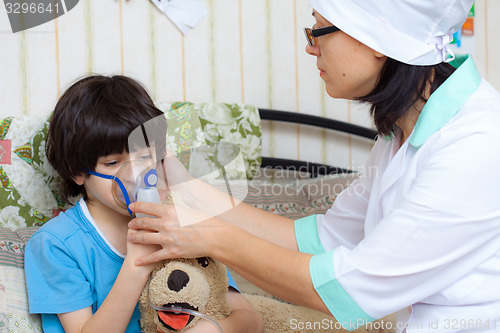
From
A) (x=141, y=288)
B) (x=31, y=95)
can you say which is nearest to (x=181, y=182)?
(x=141, y=288)

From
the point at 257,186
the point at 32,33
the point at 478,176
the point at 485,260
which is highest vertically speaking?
the point at 32,33

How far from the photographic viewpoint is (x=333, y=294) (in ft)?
2.91

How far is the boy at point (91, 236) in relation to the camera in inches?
42.7

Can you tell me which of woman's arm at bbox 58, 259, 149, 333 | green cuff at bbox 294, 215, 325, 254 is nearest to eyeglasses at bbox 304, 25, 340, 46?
green cuff at bbox 294, 215, 325, 254

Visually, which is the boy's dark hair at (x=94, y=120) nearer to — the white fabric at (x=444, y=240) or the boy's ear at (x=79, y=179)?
the boy's ear at (x=79, y=179)

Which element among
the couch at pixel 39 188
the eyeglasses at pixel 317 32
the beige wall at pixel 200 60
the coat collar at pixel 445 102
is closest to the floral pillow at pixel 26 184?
the couch at pixel 39 188

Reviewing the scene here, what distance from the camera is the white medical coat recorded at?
85 centimetres

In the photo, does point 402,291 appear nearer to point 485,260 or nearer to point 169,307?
point 485,260

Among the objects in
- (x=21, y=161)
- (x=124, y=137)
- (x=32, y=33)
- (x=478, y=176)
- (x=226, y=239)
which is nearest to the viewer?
(x=478, y=176)

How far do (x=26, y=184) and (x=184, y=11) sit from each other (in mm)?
932

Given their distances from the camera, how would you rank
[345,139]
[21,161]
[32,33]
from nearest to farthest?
1. [21,161]
2. [32,33]
3. [345,139]

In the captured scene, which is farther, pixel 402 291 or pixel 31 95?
pixel 31 95

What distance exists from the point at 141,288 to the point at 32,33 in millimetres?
1229

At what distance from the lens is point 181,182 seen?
3.85 ft
